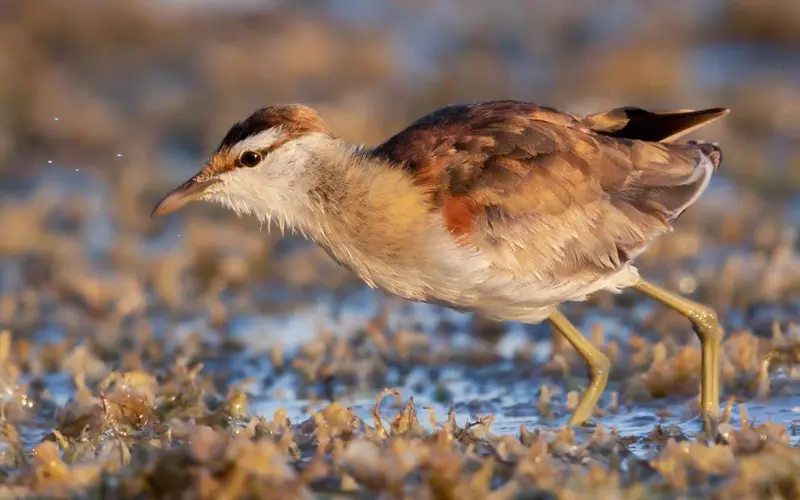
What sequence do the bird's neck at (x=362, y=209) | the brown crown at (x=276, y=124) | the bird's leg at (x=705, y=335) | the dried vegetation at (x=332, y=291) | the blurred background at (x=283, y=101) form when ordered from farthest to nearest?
the blurred background at (x=283, y=101)
the bird's leg at (x=705, y=335)
the brown crown at (x=276, y=124)
the bird's neck at (x=362, y=209)
the dried vegetation at (x=332, y=291)

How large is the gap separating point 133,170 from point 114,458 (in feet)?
26.5

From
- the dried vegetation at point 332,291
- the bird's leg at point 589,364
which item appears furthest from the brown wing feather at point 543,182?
the dried vegetation at point 332,291

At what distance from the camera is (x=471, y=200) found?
21.8 feet

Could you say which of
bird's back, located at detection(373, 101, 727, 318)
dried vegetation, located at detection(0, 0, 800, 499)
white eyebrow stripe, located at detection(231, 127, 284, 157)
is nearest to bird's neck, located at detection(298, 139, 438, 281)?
bird's back, located at detection(373, 101, 727, 318)

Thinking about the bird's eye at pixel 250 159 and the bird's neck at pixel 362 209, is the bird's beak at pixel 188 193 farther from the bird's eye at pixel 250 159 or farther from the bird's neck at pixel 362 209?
the bird's neck at pixel 362 209

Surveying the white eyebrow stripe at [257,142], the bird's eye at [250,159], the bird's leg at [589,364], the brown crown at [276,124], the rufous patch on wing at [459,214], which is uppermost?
the brown crown at [276,124]

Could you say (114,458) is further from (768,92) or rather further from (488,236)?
(768,92)

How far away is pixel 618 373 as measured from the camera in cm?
795

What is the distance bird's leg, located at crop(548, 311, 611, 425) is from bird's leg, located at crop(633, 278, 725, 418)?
44 centimetres

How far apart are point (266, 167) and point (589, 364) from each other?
2.16m

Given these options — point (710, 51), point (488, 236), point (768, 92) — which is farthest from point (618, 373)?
point (710, 51)

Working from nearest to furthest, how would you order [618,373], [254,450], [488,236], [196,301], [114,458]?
1. [254,450]
2. [114,458]
3. [488,236]
4. [618,373]
5. [196,301]

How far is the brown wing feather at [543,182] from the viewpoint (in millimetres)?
6699

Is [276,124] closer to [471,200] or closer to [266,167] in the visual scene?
[266,167]
